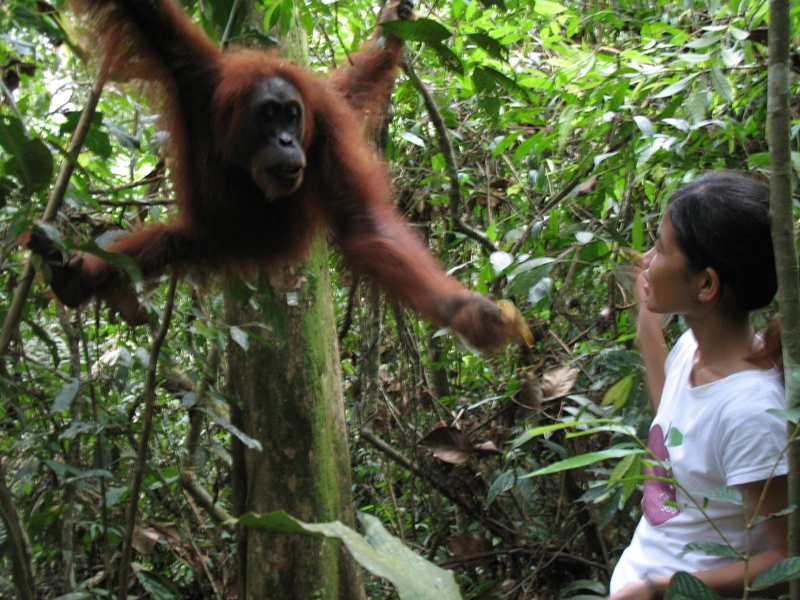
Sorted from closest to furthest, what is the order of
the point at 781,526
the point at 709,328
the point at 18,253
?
the point at 781,526
the point at 709,328
the point at 18,253

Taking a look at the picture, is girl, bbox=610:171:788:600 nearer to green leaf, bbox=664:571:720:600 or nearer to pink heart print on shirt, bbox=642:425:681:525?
pink heart print on shirt, bbox=642:425:681:525

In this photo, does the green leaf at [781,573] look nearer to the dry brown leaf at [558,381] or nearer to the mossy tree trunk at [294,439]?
the dry brown leaf at [558,381]

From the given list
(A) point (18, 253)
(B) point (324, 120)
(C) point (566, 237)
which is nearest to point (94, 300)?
(A) point (18, 253)

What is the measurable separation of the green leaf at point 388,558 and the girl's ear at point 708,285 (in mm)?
1004

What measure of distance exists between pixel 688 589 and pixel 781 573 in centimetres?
16

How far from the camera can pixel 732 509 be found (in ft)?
4.42

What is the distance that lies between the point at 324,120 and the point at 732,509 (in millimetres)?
1902

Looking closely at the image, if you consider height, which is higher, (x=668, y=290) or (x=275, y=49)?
(x=275, y=49)

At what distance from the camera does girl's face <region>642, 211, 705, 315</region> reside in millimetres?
1475

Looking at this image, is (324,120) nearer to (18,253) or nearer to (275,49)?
(275,49)

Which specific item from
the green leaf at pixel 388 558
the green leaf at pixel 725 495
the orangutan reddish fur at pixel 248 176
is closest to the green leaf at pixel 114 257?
the green leaf at pixel 388 558

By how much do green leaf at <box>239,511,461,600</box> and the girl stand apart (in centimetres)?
75

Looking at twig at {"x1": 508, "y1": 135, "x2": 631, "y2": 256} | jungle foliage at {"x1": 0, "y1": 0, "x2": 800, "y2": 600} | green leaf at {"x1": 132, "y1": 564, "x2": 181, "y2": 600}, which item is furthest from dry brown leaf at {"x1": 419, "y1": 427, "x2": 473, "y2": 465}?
green leaf at {"x1": 132, "y1": 564, "x2": 181, "y2": 600}

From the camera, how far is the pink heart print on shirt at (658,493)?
1485mm
